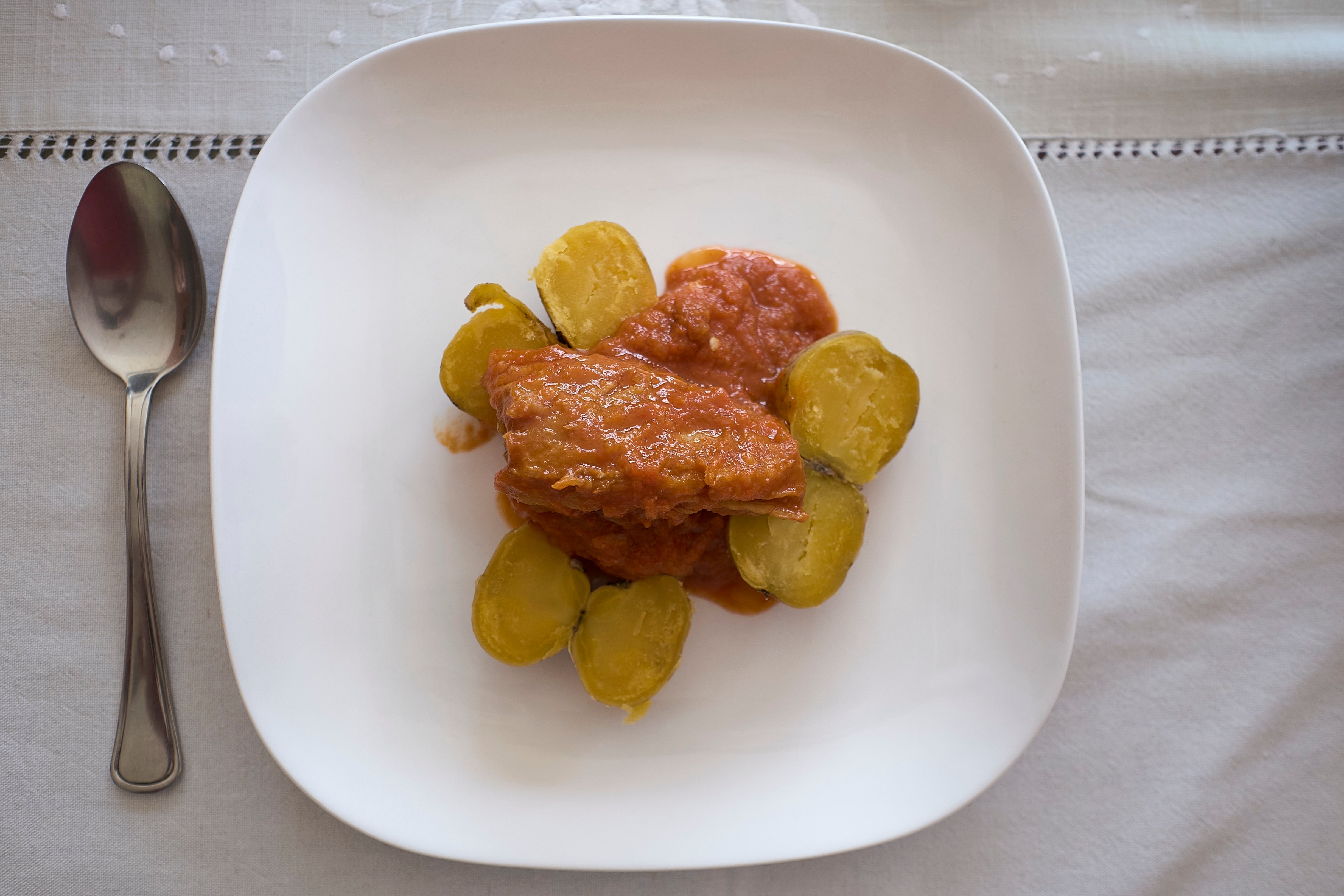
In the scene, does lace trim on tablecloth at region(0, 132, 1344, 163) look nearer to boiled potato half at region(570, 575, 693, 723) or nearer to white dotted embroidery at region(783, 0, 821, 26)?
white dotted embroidery at region(783, 0, 821, 26)

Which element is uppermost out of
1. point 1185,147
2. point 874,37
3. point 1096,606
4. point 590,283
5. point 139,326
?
point 874,37

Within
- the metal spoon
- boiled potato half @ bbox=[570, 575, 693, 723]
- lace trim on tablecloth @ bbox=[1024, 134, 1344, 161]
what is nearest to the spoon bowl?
the metal spoon

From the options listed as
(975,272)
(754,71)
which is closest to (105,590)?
(754,71)

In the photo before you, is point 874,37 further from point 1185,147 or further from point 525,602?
point 525,602

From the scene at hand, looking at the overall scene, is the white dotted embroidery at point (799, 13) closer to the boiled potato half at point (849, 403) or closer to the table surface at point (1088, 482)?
the table surface at point (1088, 482)

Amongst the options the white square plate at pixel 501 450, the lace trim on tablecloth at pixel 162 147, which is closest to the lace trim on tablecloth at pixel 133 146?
the lace trim on tablecloth at pixel 162 147

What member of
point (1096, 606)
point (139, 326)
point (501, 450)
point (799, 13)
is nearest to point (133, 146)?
point (139, 326)
